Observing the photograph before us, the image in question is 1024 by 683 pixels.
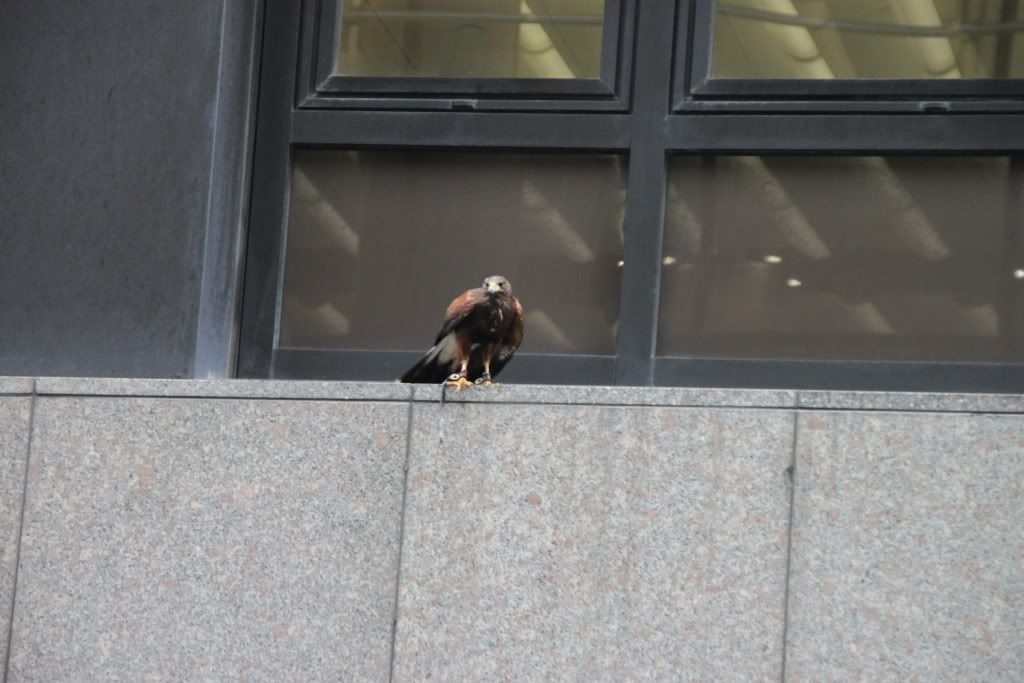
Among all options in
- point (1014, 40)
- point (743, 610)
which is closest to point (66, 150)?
point (743, 610)

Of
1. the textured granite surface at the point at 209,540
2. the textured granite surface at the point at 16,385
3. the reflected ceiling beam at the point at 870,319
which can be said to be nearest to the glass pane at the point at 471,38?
the reflected ceiling beam at the point at 870,319

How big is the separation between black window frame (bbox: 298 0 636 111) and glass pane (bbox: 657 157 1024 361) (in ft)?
1.85

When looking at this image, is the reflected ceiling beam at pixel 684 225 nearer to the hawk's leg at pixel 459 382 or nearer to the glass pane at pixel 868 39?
the glass pane at pixel 868 39

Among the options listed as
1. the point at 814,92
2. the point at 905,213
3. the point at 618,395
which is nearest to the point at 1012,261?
the point at 905,213

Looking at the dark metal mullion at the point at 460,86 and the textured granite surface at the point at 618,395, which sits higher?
the dark metal mullion at the point at 460,86

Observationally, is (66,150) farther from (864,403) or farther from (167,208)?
(864,403)

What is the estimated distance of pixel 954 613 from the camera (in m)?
6.95

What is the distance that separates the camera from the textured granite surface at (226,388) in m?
7.68

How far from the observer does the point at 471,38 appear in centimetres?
876

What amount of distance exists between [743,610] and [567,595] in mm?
733

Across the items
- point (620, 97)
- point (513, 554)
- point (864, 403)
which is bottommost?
point (513, 554)

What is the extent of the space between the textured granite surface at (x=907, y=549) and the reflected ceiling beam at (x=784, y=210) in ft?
4.20

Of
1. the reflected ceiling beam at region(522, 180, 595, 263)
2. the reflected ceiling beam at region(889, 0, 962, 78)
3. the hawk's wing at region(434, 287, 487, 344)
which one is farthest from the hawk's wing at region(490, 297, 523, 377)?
the reflected ceiling beam at region(889, 0, 962, 78)

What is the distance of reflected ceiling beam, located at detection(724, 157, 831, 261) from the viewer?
8.24m
